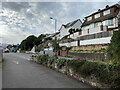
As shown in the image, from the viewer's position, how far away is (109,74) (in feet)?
13.0

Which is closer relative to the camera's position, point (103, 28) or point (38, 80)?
point (38, 80)

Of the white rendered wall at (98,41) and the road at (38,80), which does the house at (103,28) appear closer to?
the white rendered wall at (98,41)

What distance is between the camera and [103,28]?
19.8 m

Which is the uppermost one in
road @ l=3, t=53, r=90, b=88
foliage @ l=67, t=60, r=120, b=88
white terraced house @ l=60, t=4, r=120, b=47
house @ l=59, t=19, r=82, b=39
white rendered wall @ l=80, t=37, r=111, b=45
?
house @ l=59, t=19, r=82, b=39

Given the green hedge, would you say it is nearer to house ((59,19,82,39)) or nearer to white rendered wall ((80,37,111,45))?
white rendered wall ((80,37,111,45))

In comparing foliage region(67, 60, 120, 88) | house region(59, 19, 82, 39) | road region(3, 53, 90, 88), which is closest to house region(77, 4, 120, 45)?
house region(59, 19, 82, 39)

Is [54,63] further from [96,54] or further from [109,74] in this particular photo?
[96,54]

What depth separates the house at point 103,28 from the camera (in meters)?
17.4

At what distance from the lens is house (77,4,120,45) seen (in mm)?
17388

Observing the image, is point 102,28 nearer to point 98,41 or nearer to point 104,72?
point 98,41

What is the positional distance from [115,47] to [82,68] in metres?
7.69

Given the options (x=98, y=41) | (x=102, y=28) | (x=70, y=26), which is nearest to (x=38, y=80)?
(x=98, y=41)

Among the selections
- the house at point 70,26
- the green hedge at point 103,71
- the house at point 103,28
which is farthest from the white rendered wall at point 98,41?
the house at point 70,26

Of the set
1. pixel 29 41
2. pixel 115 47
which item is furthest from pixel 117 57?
pixel 29 41
